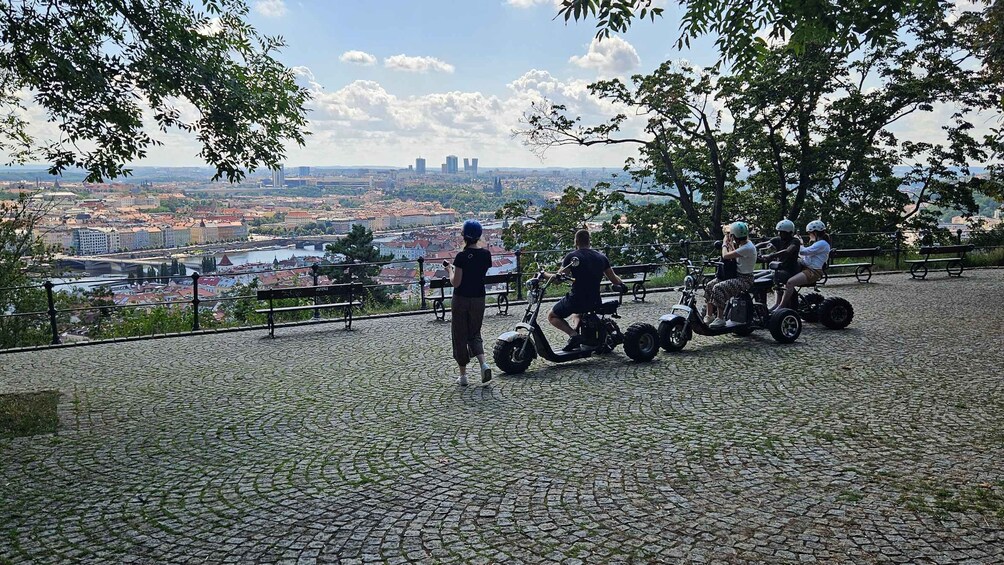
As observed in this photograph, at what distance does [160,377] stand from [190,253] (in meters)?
11.2

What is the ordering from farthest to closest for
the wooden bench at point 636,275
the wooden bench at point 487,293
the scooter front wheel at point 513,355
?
the wooden bench at point 636,275 → the wooden bench at point 487,293 → the scooter front wheel at point 513,355

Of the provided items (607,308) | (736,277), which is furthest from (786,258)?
(607,308)

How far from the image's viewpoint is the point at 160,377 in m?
9.31

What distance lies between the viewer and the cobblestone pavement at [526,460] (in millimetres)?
4500

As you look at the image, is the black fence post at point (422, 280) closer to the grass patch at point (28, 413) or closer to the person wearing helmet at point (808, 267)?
the person wearing helmet at point (808, 267)

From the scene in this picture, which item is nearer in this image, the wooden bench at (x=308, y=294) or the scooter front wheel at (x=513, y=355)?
the scooter front wheel at (x=513, y=355)

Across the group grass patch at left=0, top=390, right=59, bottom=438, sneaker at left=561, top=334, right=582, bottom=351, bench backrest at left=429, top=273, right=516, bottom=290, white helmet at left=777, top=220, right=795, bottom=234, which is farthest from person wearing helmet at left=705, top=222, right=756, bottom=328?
grass patch at left=0, top=390, right=59, bottom=438

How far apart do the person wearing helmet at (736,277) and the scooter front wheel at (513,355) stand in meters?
2.98

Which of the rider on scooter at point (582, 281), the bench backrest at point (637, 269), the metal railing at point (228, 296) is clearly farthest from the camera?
the bench backrest at point (637, 269)

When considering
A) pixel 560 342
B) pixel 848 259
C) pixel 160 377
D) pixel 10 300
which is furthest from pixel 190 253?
pixel 848 259

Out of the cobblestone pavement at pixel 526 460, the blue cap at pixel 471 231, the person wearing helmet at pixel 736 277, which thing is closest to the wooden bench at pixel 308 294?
the cobblestone pavement at pixel 526 460

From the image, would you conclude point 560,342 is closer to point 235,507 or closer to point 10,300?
point 235,507

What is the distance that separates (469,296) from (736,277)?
14.4ft

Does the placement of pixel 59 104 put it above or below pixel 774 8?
below
